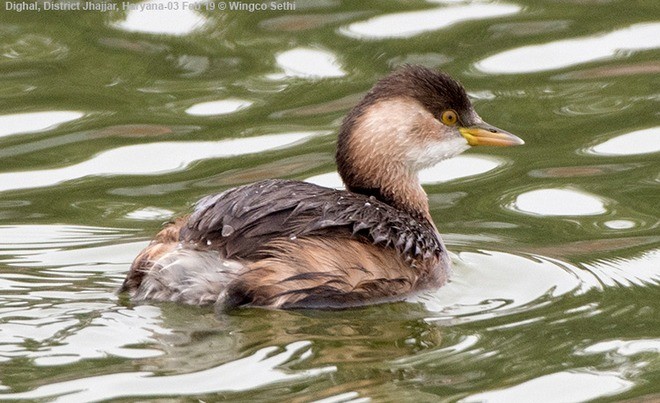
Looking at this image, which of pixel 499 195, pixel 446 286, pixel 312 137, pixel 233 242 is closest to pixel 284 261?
pixel 233 242

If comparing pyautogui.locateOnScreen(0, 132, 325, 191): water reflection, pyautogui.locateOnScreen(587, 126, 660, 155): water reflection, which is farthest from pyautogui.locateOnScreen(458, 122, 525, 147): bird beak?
pyautogui.locateOnScreen(0, 132, 325, 191): water reflection

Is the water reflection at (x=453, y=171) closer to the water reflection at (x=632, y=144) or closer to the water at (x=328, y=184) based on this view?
the water at (x=328, y=184)

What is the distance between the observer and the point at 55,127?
9898 mm

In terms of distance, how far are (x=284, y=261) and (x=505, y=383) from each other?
1.31 m

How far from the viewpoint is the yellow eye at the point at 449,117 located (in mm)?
8055

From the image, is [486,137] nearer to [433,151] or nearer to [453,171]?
[433,151]

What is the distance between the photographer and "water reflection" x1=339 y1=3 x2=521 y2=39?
11.1 metres

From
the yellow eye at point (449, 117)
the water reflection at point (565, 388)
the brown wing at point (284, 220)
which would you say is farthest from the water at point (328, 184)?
the yellow eye at point (449, 117)

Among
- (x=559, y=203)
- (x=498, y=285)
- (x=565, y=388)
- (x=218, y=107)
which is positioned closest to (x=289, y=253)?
(x=498, y=285)

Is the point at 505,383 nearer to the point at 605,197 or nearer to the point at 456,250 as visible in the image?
the point at 456,250

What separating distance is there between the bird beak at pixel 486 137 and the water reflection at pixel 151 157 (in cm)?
177

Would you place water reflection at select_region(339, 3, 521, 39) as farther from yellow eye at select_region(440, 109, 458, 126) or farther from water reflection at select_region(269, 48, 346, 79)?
yellow eye at select_region(440, 109, 458, 126)

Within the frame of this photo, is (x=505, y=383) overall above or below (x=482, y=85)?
below

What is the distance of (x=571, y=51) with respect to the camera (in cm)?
1091
